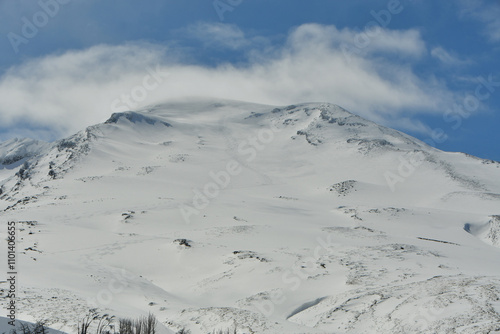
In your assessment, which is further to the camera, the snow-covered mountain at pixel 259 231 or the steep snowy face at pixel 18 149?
the steep snowy face at pixel 18 149

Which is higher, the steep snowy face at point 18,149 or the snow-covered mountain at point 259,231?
the steep snowy face at point 18,149

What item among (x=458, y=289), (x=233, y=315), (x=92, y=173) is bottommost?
(x=233, y=315)

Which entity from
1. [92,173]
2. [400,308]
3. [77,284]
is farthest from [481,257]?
[92,173]

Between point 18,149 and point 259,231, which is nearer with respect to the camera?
point 259,231

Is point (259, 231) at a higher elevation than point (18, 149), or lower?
lower

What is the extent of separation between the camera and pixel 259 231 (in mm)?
38875

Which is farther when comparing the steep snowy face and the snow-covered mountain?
the steep snowy face

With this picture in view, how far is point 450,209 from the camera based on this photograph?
192 feet

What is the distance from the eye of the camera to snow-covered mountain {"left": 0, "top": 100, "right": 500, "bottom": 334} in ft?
56.4

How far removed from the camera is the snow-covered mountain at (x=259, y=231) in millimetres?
17188

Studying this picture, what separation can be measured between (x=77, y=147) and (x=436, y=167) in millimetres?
Result: 66997

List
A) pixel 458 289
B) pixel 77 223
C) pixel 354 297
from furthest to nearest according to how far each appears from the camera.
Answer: pixel 77 223 < pixel 354 297 < pixel 458 289

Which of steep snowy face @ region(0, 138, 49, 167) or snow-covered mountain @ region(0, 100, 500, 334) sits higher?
steep snowy face @ region(0, 138, 49, 167)

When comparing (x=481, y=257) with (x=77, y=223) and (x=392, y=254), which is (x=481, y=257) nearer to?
(x=392, y=254)
